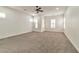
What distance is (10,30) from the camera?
22.2 feet

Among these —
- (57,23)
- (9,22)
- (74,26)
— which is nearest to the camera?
(74,26)

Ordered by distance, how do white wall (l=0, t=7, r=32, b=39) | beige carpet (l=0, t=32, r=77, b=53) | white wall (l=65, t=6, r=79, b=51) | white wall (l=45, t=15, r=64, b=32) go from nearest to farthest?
beige carpet (l=0, t=32, r=77, b=53), white wall (l=65, t=6, r=79, b=51), white wall (l=0, t=7, r=32, b=39), white wall (l=45, t=15, r=64, b=32)

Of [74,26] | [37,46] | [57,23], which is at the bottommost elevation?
[37,46]

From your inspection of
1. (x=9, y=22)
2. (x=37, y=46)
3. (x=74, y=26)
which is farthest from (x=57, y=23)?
(x=37, y=46)

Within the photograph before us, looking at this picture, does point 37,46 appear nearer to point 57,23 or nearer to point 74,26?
point 74,26

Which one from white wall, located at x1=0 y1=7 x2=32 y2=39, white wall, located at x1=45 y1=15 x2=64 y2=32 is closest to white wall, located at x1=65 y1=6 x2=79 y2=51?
white wall, located at x1=0 y1=7 x2=32 y2=39

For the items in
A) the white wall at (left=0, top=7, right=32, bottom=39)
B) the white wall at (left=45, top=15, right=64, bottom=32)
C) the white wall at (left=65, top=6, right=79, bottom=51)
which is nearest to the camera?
the white wall at (left=65, top=6, right=79, bottom=51)

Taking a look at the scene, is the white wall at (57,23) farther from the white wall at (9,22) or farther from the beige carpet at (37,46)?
the beige carpet at (37,46)

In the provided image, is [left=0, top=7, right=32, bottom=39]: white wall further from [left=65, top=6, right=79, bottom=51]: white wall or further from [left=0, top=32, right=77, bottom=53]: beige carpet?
[left=65, top=6, right=79, bottom=51]: white wall

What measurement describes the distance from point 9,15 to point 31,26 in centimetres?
472

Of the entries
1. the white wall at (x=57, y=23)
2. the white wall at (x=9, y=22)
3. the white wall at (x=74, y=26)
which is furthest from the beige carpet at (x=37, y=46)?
the white wall at (x=57, y=23)
